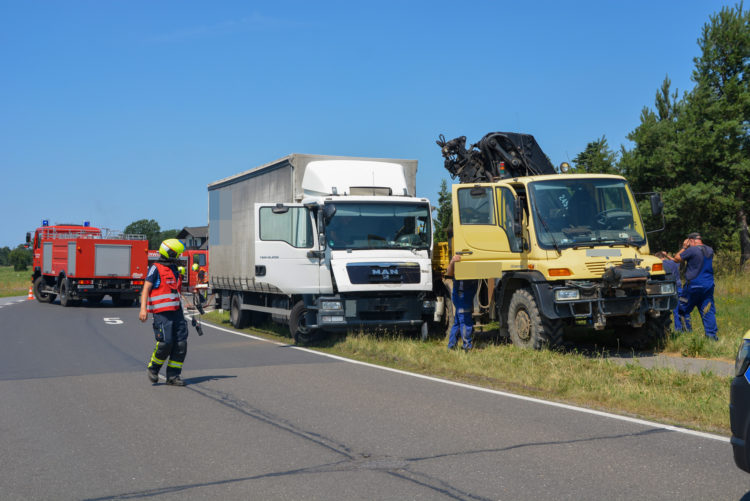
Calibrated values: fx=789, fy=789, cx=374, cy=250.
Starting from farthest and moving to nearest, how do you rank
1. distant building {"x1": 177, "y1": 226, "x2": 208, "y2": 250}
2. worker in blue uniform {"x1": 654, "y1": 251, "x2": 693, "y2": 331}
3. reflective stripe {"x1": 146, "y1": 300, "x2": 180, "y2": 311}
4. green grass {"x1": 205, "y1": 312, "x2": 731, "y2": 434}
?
distant building {"x1": 177, "y1": 226, "x2": 208, "y2": 250}
worker in blue uniform {"x1": 654, "y1": 251, "x2": 693, "y2": 331}
reflective stripe {"x1": 146, "y1": 300, "x2": 180, "y2": 311}
green grass {"x1": 205, "y1": 312, "x2": 731, "y2": 434}

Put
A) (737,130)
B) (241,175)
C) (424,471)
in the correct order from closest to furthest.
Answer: (424,471) → (241,175) → (737,130)

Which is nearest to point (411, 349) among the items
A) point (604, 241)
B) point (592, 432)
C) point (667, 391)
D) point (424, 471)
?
point (604, 241)

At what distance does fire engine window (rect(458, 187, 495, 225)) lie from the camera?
1282 centimetres

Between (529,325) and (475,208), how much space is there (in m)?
2.14

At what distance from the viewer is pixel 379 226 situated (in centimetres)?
1434

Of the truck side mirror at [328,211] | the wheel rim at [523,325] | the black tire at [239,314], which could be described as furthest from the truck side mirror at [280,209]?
the black tire at [239,314]

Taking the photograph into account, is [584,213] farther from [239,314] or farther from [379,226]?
[239,314]

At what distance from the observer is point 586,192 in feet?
40.6

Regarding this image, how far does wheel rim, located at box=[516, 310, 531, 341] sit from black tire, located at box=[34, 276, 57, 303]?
25281mm

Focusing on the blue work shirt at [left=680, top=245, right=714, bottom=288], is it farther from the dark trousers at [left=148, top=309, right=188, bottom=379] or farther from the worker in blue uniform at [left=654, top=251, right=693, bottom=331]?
the dark trousers at [left=148, top=309, right=188, bottom=379]

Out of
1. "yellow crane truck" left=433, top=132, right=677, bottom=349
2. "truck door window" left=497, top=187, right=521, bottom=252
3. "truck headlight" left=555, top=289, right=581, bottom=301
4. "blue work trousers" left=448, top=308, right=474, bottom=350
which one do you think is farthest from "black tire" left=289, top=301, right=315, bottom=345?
"truck headlight" left=555, top=289, right=581, bottom=301

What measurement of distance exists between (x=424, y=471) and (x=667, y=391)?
4082 millimetres

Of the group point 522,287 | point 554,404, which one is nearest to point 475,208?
point 522,287

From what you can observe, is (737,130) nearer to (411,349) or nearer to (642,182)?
(642,182)
